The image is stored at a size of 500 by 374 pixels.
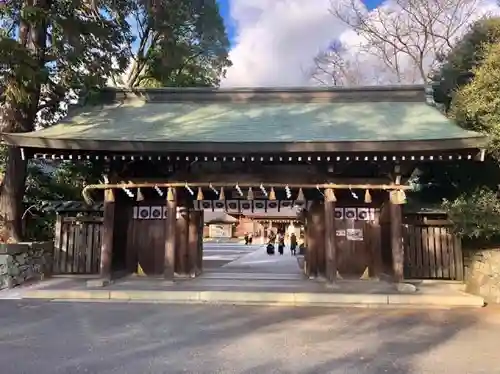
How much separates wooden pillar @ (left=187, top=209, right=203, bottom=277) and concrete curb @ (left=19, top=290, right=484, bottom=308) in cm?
250

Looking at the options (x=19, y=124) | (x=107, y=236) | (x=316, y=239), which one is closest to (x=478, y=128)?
(x=316, y=239)

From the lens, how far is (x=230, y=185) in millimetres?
10320

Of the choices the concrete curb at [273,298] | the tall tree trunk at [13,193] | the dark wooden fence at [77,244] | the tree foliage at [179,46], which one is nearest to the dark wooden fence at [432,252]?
the concrete curb at [273,298]

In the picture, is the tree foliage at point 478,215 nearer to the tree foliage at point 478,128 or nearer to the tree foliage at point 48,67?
the tree foliage at point 478,128

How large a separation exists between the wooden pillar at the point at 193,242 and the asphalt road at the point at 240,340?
10.7 ft

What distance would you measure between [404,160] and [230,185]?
4037 millimetres

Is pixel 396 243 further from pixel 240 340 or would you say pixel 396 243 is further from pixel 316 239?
pixel 240 340

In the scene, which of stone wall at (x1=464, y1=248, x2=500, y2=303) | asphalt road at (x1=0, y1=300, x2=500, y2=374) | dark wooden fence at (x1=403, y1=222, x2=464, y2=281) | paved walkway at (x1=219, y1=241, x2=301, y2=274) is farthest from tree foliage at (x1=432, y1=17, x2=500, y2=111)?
paved walkway at (x1=219, y1=241, x2=301, y2=274)

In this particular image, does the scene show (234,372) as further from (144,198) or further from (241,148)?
(144,198)

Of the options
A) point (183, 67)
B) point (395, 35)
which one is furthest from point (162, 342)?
point (395, 35)

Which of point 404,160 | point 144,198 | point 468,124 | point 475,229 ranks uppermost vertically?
point 468,124

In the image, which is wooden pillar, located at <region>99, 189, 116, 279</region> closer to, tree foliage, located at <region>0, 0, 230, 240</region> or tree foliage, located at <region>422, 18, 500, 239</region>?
tree foliage, located at <region>0, 0, 230, 240</region>

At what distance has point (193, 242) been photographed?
39.1 ft

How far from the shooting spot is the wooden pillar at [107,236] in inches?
409
